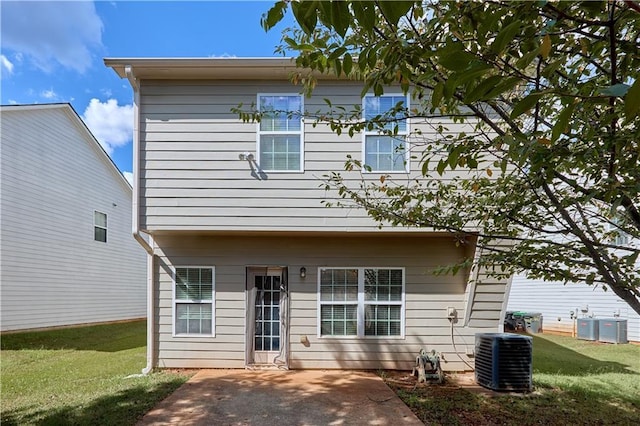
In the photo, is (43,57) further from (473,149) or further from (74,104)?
(473,149)

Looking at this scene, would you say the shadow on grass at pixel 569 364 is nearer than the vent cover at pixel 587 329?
Yes

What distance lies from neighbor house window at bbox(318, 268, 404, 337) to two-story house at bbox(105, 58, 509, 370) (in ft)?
0.06

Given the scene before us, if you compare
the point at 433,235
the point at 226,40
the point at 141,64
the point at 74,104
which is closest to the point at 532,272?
the point at 433,235

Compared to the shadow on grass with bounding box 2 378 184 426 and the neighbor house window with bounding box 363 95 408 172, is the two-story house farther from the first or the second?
the shadow on grass with bounding box 2 378 184 426

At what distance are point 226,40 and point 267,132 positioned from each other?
150cm

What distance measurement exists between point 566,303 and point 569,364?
5.43 metres

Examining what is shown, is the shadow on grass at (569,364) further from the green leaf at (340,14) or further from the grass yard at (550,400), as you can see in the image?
the green leaf at (340,14)

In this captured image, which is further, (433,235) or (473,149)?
(433,235)

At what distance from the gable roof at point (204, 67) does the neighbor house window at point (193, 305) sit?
3.37 metres

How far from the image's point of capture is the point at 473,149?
96.4 inches

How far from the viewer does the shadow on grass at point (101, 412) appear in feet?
13.4

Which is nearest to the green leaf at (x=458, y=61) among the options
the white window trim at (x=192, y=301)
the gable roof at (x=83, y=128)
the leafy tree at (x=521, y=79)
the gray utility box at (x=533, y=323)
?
the leafy tree at (x=521, y=79)

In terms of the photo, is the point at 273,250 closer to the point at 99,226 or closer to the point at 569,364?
the point at 569,364

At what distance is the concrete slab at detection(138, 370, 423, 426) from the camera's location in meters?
4.20
